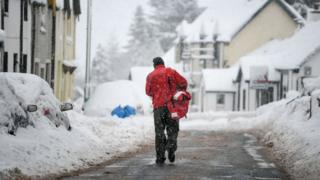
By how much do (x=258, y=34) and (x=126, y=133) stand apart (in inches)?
1734

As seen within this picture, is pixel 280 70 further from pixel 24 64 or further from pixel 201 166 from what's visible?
pixel 201 166

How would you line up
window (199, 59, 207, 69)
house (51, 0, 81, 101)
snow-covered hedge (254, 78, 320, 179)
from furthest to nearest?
window (199, 59, 207, 69) → house (51, 0, 81, 101) → snow-covered hedge (254, 78, 320, 179)

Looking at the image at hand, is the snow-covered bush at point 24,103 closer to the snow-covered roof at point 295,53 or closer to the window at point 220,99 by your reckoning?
the snow-covered roof at point 295,53

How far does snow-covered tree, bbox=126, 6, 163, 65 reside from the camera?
113781mm

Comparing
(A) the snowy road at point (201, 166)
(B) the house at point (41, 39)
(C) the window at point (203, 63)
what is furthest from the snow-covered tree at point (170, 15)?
(A) the snowy road at point (201, 166)

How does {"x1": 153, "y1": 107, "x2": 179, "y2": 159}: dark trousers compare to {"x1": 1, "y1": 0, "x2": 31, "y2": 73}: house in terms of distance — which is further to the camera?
{"x1": 1, "y1": 0, "x2": 31, "y2": 73}: house

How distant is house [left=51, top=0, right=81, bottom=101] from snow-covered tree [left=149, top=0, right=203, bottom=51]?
6794cm

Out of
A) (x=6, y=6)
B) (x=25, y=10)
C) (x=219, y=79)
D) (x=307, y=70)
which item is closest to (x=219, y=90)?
(x=219, y=79)

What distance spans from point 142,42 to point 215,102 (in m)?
61.6

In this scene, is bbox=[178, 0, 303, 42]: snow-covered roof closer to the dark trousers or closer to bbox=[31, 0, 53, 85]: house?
bbox=[31, 0, 53, 85]: house

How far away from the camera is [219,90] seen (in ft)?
188

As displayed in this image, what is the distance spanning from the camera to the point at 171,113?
12148 millimetres

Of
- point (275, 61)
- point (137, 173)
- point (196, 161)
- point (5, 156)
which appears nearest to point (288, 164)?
point (196, 161)

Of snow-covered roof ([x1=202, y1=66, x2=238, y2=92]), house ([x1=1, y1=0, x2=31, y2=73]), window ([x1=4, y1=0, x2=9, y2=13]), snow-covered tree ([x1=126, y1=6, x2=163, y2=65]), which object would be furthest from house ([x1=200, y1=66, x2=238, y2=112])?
snow-covered tree ([x1=126, y1=6, x2=163, y2=65])
